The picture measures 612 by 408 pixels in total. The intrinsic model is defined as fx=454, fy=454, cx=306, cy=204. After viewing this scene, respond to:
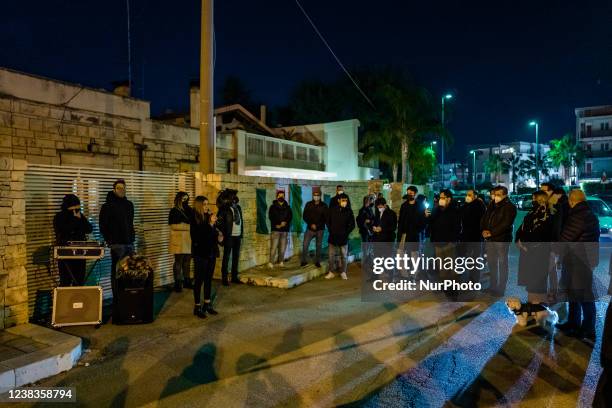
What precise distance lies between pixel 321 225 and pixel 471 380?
19.5ft

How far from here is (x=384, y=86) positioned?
88.0 feet

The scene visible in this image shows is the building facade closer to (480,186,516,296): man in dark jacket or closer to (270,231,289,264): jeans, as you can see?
(480,186,516,296): man in dark jacket

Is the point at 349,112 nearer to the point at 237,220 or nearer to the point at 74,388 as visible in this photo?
the point at 237,220

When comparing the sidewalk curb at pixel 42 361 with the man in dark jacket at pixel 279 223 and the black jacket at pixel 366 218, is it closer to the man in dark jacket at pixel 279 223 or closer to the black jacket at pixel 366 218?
the man in dark jacket at pixel 279 223

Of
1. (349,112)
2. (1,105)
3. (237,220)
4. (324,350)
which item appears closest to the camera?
(324,350)

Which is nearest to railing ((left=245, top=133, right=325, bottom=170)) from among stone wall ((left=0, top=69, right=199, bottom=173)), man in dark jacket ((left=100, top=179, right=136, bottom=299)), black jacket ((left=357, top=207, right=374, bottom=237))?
stone wall ((left=0, top=69, right=199, bottom=173))

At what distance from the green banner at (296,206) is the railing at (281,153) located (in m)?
7.44

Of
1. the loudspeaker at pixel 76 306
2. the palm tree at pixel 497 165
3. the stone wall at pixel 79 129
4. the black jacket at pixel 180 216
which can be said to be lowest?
the loudspeaker at pixel 76 306

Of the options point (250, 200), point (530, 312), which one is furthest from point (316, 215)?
point (530, 312)

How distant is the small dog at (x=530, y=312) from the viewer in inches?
254

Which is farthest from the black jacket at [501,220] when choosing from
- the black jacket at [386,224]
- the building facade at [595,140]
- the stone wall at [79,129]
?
the building facade at [595,140]

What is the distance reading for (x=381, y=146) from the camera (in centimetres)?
2933

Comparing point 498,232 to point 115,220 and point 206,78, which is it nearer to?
point 115,220

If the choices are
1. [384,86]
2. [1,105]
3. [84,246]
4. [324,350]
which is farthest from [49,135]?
[384,86]
